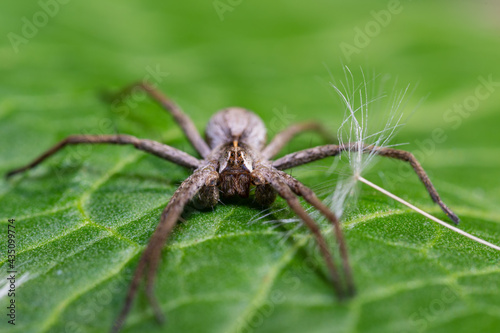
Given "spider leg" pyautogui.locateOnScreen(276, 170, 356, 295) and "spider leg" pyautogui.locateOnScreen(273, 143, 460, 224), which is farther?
"spider leg" pyautogui.locateOnScreen(273, 143, 460, 224)

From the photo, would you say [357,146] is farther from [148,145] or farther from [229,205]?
[148,145]

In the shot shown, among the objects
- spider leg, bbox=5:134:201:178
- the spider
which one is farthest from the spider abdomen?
spider leg, bbox=5:134:201:178

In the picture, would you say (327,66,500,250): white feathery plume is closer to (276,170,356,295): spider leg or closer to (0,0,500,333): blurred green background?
(0,0,500,333): blurred green background

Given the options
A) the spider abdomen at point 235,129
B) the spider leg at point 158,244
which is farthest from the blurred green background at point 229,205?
the spider abdomen at point 235,129

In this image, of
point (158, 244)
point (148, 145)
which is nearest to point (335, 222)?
point (158, 244)

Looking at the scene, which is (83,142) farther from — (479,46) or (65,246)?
(479,46)

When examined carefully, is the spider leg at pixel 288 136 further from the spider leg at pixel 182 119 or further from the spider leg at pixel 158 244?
the spider leg at pixel 158 244
